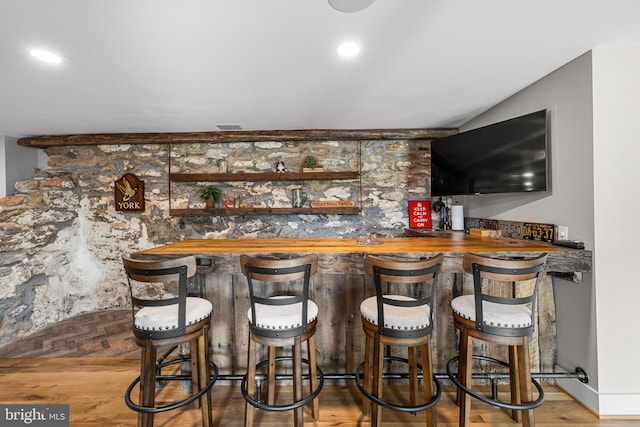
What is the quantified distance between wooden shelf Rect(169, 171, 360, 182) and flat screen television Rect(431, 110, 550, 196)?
1.08 meters

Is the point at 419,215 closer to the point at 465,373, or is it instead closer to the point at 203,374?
the point at 465,373

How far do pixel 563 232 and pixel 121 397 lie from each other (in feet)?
11.5

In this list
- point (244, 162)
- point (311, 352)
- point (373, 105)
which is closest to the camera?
point (311, 352)

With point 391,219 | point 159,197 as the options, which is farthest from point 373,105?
point 159,197

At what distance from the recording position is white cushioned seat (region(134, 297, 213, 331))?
1517 millimetres

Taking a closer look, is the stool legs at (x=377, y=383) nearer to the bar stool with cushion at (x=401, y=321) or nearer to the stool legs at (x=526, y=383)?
the bar stool with cushion at (x=401, y=321)

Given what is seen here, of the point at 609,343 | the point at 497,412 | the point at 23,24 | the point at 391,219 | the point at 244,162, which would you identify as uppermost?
the point at 23,24

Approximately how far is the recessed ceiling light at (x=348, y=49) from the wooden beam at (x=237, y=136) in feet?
5.64

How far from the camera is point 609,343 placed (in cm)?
183

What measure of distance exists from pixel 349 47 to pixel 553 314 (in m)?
2.48

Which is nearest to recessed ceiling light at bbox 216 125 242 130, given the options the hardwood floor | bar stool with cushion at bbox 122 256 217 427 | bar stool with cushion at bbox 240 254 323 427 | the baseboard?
bar stool with cushion at bbox 122 256 217 427

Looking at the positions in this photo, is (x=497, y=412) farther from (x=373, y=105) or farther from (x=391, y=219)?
(x=373, y=105)

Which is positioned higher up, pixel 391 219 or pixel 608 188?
pixel 608 188

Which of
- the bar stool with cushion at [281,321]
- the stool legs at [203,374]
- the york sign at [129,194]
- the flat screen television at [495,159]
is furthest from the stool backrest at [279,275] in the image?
the york sign at [129,194]
